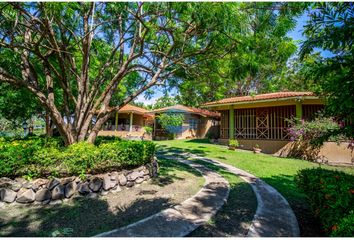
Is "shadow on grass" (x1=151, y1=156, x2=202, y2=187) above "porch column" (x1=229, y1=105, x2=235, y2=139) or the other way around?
the other way around

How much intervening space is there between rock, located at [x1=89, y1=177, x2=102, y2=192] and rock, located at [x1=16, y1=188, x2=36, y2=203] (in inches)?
51.6

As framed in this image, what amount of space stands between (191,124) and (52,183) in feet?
74.6

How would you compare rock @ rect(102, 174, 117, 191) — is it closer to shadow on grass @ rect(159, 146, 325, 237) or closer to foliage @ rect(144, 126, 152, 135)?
shadow on grass @ rect(159, 146, 325, 237)

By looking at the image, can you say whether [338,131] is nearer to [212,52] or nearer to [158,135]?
[212,52]

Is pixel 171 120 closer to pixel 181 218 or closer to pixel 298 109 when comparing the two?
pixel 298 109

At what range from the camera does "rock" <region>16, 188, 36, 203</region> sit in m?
4.81

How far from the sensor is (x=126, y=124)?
29.4 m

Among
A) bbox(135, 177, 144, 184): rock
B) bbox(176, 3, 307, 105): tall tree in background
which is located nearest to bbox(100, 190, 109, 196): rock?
bbox(135, 177, 144, 184): rock

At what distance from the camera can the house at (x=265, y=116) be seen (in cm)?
1348

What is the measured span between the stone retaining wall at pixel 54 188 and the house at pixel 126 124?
66.5 feet

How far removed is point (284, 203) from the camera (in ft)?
16.4

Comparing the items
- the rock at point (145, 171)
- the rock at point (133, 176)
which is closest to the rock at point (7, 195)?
the rock at point (133, 176)

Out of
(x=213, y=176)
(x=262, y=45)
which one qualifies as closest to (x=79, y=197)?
(x=213, y=176)

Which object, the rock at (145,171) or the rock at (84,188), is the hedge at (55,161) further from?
the rock at (145,171)
